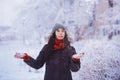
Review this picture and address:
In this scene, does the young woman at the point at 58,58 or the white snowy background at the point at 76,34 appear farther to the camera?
the white snowy background at the point at 76,34

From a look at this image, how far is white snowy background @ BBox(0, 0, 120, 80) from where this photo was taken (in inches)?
154

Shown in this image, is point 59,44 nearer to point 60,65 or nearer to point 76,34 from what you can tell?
point 60,65

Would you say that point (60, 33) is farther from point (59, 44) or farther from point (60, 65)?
point (60, 65)

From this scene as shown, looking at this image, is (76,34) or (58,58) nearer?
(58,58)

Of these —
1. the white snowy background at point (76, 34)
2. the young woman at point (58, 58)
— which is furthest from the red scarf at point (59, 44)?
the white snowy background at point (76, 34)

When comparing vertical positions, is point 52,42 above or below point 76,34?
above

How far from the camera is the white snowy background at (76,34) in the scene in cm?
391

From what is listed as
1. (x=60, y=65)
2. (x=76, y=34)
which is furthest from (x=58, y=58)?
(x=76, y=34)

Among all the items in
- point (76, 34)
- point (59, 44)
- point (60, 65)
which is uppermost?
point (59, 44)

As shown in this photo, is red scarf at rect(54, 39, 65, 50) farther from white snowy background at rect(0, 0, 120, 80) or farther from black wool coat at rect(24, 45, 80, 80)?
white snowy background at rect(0, 0, 120, 80)

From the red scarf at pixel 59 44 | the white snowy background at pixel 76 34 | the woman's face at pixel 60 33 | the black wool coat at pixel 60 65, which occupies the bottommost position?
the white snowy background at pixel 76 34

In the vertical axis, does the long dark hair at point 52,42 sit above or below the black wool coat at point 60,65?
above

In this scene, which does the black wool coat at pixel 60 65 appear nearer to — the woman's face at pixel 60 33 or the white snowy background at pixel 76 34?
the woman's face at pixel 60 33

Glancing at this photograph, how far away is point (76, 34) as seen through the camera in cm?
576
